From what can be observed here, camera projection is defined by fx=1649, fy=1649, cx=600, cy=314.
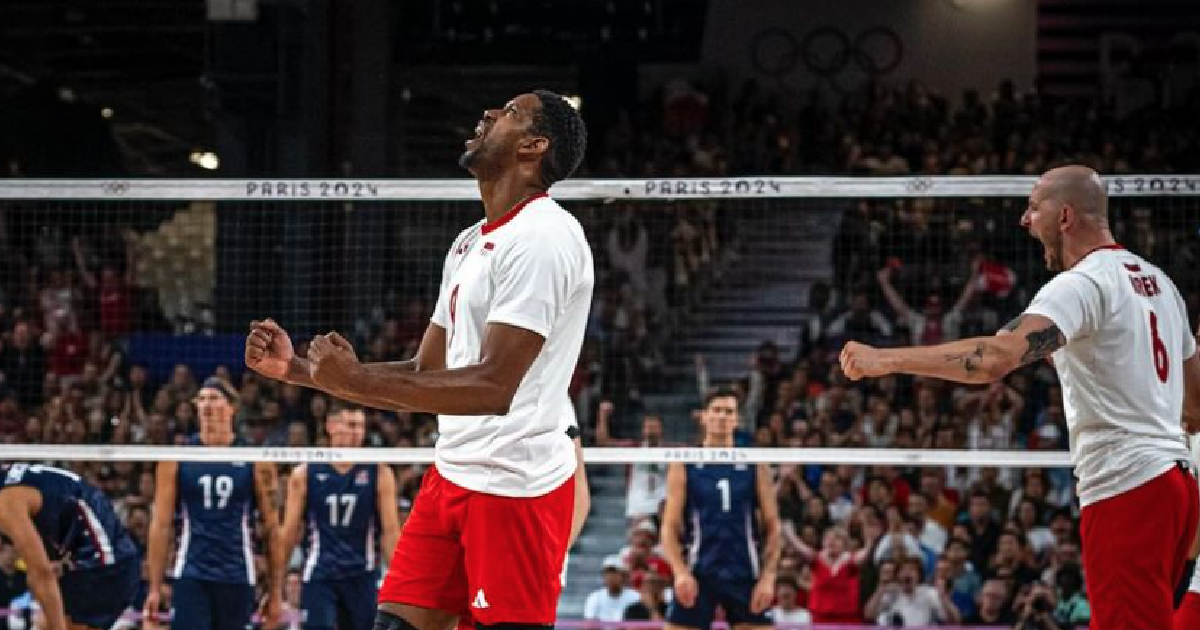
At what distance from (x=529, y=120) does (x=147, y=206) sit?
1500cm

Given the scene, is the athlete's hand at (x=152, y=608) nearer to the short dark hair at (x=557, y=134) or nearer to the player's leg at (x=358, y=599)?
the player's leg at (x=358, y=599)

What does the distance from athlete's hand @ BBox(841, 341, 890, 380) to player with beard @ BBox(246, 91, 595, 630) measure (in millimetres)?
774

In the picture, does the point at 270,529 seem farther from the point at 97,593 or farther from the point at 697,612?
the point at 697,612

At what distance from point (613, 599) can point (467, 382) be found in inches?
315

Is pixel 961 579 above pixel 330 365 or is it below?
below

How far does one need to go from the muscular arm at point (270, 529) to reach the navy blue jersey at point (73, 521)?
3.56 ft

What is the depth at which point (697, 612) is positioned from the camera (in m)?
10.1

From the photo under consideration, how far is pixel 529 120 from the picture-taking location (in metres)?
4.86

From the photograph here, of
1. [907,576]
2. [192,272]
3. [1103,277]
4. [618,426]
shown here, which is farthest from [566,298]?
[192,272]

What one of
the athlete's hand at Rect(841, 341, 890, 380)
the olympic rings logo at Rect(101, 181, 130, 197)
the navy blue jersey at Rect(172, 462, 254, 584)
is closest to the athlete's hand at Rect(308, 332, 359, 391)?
the athlete's hand at Rect(841, 341, 890, 380)

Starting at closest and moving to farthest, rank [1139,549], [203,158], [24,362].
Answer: [1139,549], [24,362], [203,158]

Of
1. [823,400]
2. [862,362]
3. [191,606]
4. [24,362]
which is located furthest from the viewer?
[24,362]

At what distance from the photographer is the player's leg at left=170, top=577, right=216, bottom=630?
9.95m

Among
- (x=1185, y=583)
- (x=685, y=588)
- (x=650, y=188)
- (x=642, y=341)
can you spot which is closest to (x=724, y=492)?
(x=685, y=588)
